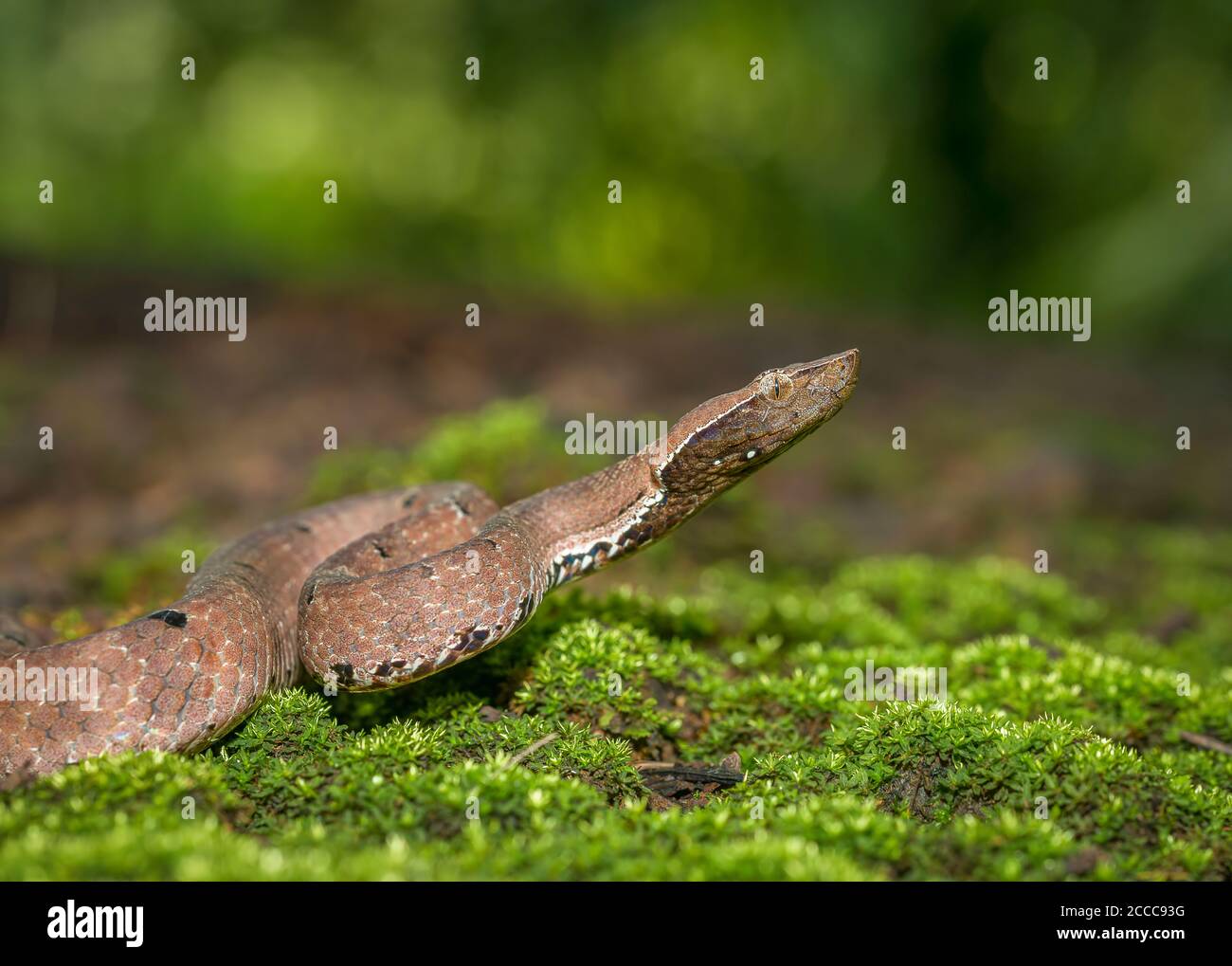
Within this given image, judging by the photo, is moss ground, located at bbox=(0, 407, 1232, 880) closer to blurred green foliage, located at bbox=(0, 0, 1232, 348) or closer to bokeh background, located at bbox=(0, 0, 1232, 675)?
bokeh background, located at bbox=(0, 0, 1232, 675)

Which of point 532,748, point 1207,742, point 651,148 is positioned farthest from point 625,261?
point 532,748

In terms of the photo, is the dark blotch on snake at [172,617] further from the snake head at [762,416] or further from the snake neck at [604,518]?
the snake head at [762,416]

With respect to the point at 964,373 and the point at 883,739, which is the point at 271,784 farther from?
the point at 964,373

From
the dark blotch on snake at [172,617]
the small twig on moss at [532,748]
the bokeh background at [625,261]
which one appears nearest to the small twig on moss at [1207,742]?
the bokeh background at [625,261]

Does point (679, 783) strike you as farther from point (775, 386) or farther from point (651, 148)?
point (651, 148)

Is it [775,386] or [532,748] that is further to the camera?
[775,386]

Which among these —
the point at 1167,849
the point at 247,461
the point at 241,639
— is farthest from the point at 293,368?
the point at 1167,849

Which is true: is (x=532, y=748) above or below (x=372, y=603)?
below
